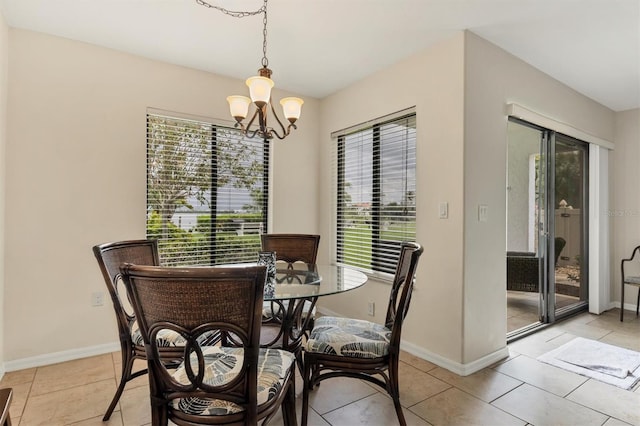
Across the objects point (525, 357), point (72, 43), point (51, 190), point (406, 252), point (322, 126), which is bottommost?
point (525, 357)

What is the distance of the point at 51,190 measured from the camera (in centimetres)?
253

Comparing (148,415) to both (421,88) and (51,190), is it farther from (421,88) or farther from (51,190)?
(421,88)

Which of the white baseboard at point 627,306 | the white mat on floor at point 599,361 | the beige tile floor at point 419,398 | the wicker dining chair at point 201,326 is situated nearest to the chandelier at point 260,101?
the wicker dining chair at point 201,326

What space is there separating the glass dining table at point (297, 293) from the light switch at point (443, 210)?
833 millimetres

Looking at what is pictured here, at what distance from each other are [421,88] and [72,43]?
2780 mm

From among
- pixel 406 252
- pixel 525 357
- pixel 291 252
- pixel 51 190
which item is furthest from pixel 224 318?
pixel 525 357

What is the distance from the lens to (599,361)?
2.63 metres

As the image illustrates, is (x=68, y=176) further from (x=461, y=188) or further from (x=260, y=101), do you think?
(x=461, y=188)

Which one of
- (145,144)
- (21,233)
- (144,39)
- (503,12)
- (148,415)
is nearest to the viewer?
(148,415)

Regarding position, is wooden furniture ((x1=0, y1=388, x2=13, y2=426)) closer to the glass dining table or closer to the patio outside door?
the glass dining table

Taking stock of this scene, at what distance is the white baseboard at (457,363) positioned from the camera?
240 cm

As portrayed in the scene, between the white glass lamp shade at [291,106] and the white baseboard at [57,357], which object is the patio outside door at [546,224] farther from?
the white baseboard at [57,357]

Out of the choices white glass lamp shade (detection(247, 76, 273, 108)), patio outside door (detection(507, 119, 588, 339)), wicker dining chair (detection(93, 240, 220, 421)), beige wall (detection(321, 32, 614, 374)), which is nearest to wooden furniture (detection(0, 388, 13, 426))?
wicker dining chair (detection(93, 240, 220, 421))

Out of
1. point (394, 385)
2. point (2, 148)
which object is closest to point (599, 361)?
point (394, 385)
